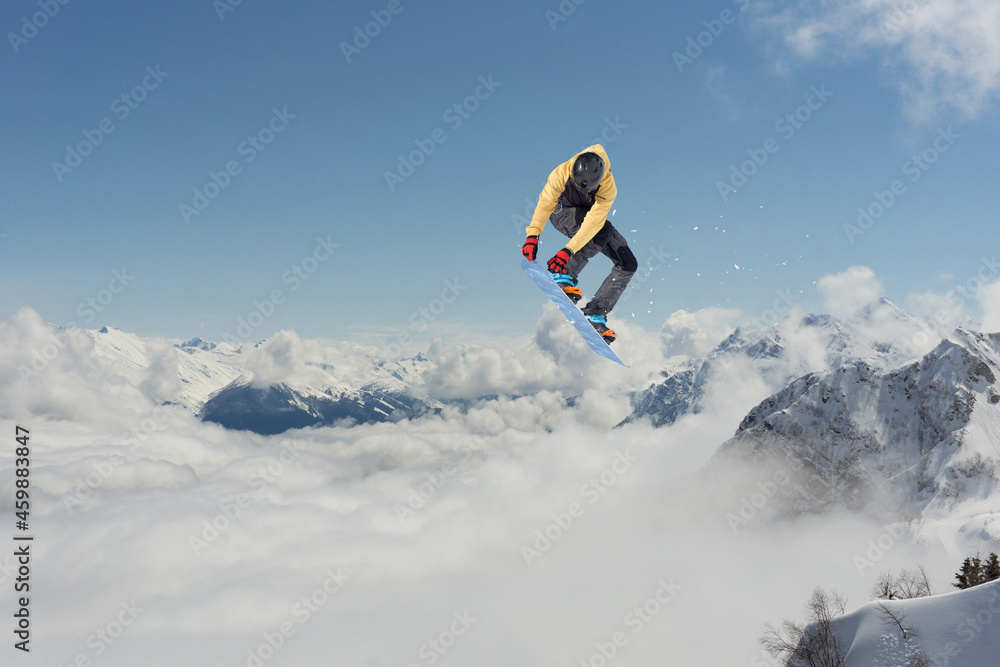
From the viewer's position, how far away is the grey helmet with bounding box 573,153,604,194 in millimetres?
9289

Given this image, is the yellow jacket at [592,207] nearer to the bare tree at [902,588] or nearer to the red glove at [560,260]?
the red glove at [560,260]

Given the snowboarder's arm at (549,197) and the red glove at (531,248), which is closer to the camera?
the snowboarder's arm at (549,197)

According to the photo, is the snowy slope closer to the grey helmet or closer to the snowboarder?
the snowboarder

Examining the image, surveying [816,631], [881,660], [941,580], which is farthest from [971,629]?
[941,580]

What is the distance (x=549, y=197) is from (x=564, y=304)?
2.70 m

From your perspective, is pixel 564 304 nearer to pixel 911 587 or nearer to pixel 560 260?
pixel 560 260

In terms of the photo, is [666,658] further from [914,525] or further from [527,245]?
[527,245]

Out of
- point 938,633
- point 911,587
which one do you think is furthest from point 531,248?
point 911,587

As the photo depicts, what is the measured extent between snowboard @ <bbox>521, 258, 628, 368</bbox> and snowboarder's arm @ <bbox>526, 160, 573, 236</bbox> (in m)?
1.00

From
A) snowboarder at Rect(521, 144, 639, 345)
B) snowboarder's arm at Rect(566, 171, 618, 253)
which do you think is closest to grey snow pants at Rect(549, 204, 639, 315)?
snowboarder at Rect(521, 144, 639, 345)

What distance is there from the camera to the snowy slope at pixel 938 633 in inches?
1177

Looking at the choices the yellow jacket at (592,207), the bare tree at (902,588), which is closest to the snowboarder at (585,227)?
the yellow jacket at (592,207)

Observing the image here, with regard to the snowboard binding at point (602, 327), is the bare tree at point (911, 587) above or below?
above

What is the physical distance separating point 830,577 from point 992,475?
2705 inches
